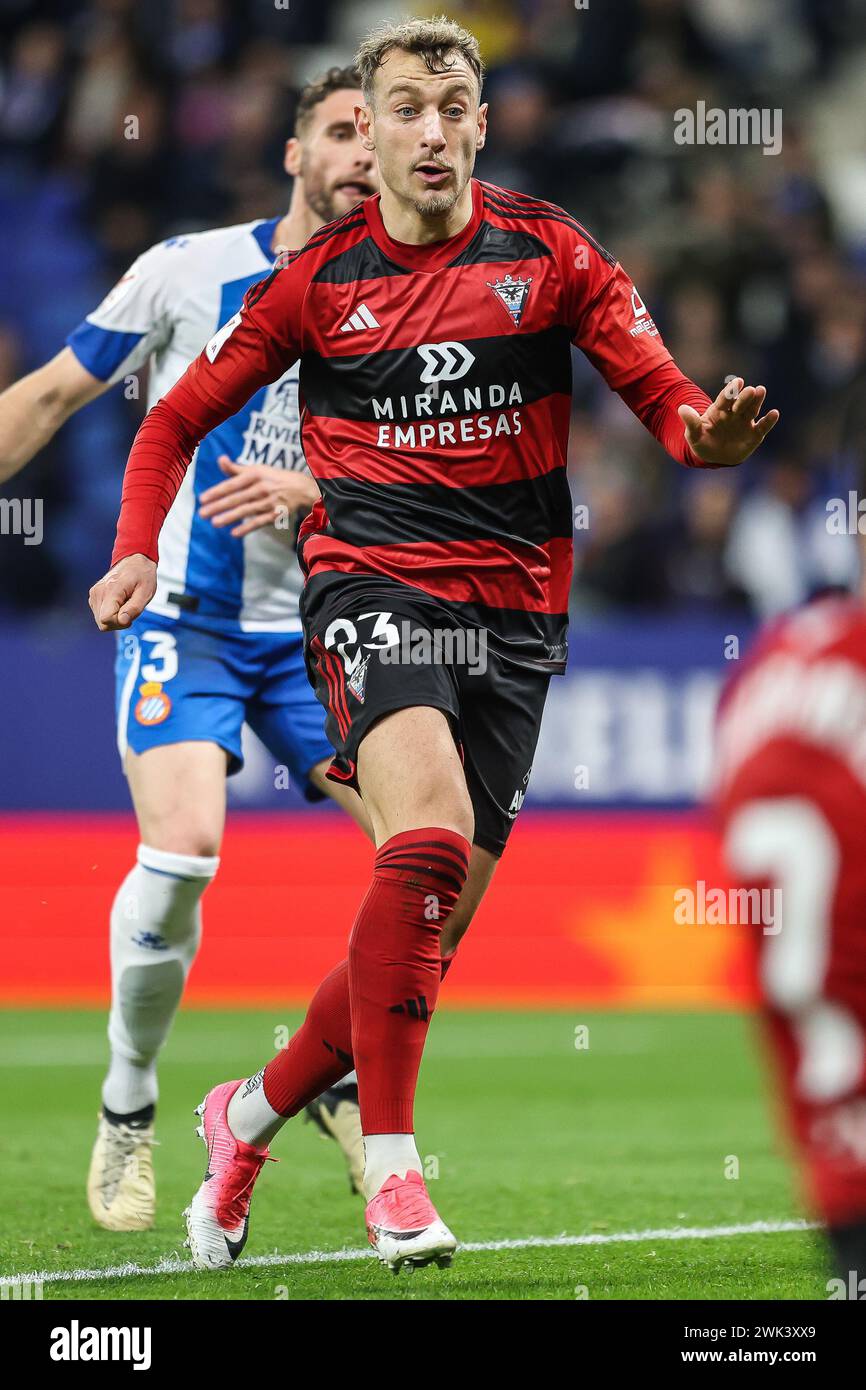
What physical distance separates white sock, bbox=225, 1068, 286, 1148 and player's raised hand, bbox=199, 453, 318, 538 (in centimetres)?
155

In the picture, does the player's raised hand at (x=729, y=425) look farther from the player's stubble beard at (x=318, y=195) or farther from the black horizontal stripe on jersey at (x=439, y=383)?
the player's stubble beard at (x=318, y=195)

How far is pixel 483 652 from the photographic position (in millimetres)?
4461

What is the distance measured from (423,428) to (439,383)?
11cm

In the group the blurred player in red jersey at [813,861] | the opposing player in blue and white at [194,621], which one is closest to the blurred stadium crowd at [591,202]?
the opposing player in blue and white at [194,621]

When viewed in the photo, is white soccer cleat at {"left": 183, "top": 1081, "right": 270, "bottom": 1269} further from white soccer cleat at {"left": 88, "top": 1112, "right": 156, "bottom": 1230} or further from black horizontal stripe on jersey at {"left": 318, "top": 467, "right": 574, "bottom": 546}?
black horizontal stripe on jersey at {"left": 318, "top": 467, "right": 574, "bottom": 546}

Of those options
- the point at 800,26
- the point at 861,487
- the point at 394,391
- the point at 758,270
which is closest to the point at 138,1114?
the point at 394,391

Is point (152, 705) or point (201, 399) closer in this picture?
point (201, 399)

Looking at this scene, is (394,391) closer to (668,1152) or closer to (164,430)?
(164,430)

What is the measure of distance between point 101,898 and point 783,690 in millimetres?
8215

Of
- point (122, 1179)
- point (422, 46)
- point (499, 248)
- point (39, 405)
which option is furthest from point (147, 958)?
point (422, 46)

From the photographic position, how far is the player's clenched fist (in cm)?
432

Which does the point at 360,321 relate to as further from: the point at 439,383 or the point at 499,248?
the point at 499,248

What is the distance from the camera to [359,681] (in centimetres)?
423

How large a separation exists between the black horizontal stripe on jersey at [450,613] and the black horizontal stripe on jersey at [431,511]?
0.33ft
